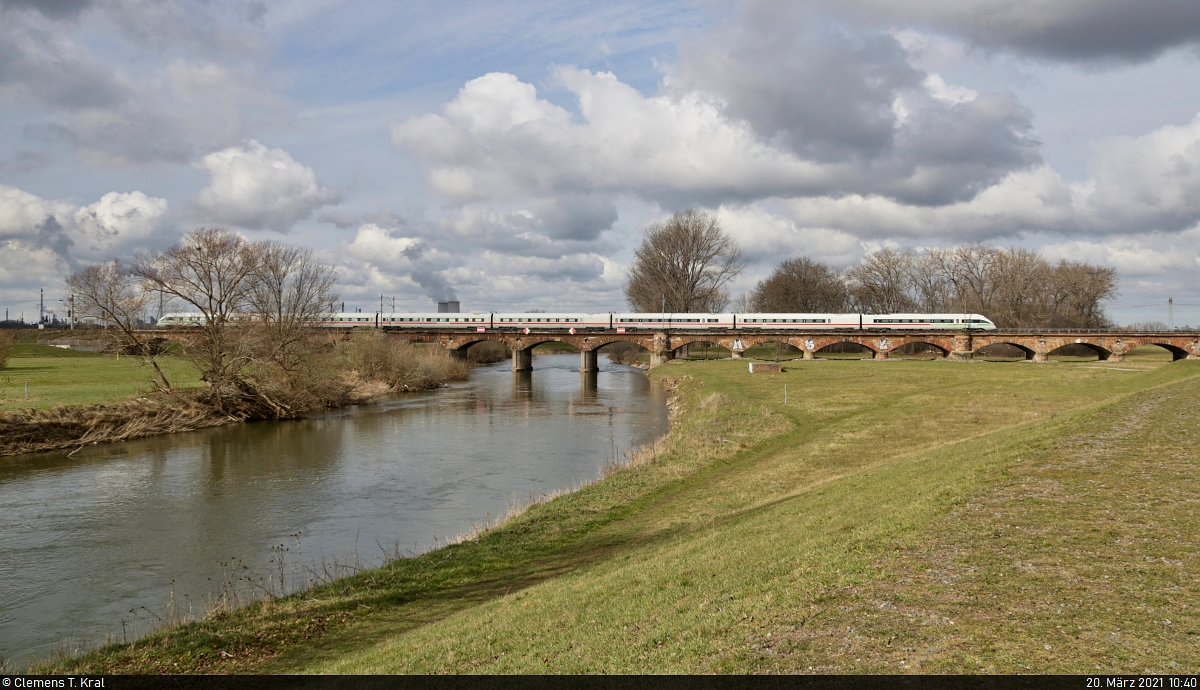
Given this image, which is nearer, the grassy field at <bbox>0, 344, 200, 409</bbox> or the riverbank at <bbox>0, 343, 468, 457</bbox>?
the riverbank at <bbox>0, 343, 468, 457</bbox>

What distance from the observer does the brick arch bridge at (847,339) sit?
84.4m

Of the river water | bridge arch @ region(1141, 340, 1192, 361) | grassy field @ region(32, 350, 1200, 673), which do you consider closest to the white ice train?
bridge arch @ region(1141, 340, 1192, 361)

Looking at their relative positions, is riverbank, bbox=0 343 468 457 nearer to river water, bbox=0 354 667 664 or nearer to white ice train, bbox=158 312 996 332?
river water, bbox=0 354 667 664

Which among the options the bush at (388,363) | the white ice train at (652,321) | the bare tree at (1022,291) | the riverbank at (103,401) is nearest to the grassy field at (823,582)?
the riverbank at (103,401)

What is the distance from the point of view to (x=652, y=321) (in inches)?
3659

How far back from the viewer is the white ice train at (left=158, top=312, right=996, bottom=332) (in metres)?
89.3

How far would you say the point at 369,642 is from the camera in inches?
424

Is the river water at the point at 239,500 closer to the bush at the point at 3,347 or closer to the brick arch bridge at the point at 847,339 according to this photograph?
the bush at the point at 3,347

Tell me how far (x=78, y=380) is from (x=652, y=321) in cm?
6093

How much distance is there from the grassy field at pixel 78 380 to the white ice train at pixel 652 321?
27.5 m

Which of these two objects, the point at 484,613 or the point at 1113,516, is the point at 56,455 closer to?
the point at 484,613

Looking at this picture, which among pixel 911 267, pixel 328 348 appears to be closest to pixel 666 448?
pixel 328 348

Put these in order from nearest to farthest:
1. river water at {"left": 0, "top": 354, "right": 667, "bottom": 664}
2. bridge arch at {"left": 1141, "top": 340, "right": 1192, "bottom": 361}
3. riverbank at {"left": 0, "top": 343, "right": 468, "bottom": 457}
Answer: river water at {"left": 0, "top": 354, "right": 667, "bottom": 664} < riverbank at {"left": 0, "top": 343, "right": 468, "bottom": 457} < bridge arch at {"left": 1141, "top": 340, "right": 1192, "bottom": 361}

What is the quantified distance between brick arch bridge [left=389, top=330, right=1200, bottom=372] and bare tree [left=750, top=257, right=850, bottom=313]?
1291 inches
